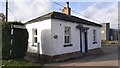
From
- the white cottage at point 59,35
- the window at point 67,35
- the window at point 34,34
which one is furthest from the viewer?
the window at point 34,34

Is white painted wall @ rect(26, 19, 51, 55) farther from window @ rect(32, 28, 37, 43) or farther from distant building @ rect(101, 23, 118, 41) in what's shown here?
distant building @ rect(101, 23, 118, 41)

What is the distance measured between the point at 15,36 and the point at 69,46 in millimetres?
5707

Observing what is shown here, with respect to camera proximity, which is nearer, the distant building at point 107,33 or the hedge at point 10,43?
the hedge at point 10,43

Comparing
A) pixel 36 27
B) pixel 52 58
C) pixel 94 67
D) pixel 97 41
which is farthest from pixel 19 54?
pixel 97 41

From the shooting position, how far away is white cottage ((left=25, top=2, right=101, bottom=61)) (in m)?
16.3

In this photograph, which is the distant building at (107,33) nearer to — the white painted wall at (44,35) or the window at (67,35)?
the window at (67,35)

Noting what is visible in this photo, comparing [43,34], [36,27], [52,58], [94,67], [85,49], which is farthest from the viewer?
[85,49]

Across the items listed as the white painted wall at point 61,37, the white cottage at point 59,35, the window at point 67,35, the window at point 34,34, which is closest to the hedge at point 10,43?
the white cottage at point 59,35

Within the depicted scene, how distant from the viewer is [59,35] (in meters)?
16.9

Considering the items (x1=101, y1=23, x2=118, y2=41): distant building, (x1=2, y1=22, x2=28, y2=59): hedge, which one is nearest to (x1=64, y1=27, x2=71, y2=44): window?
(x1=2, y1=22, x2=28, y2=59): hedge

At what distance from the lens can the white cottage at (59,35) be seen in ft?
53.5

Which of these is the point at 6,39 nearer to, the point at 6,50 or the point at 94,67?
the point at 6,50

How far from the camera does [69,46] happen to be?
59.4 ft

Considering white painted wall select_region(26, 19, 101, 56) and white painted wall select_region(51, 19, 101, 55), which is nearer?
white painted wall select_region(26, 19, 101, 56)
